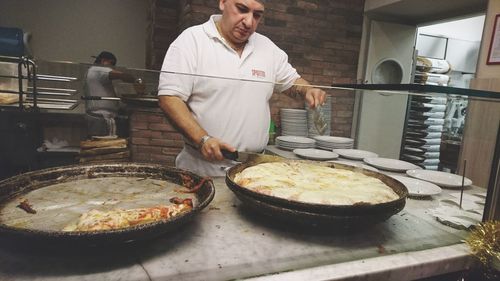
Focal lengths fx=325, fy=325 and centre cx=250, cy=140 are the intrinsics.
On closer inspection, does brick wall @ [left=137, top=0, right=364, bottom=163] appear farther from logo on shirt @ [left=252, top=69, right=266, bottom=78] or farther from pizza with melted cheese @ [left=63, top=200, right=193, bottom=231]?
pizza with melted cheese @ [left=63, top=200, right=193, bottom=231]

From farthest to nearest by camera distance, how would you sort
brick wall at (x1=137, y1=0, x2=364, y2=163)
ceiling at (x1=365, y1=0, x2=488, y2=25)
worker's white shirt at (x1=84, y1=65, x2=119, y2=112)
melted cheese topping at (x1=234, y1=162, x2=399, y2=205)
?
brick wall at (x1=137, y1=0, x2=364, y2=163)
ceiling at (x1=365, y1=0, x2=488, y2=25)
melted cheese topping at (x1=234, y1=162, x2=399, y2=205)
worker's white shirt at (x1=84, y1=65, x2=119, y2=112)

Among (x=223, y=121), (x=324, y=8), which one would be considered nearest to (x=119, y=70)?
(x=223, y=121)

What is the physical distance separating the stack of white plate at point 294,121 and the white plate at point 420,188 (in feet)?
1.77

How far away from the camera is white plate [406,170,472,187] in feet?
5.20

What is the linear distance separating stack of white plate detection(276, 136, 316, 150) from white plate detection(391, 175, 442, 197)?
479 mm

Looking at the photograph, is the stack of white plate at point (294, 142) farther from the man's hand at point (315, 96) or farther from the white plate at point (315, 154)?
the man's hand at point (315, 96)

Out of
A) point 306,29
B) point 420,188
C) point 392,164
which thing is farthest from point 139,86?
point 306,29

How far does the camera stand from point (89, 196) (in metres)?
1.02

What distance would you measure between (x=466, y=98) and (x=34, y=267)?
1357 mm

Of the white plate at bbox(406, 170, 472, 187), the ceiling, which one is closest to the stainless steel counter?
the white plate at bbox(406, 170, 472, 187)

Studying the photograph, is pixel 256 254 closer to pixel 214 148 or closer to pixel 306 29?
pixel 214 148

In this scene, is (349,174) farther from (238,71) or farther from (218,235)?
(238,71)

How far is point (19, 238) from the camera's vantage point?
0.67 m

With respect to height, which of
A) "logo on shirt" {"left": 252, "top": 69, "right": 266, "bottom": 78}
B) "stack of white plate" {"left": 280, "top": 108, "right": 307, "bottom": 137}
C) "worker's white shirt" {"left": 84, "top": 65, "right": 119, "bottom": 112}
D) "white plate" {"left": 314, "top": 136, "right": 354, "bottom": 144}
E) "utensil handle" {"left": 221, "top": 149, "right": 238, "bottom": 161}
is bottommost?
"utensil handle" {"left": 221, "top": 149, "right": 238, "bottom": 161}
